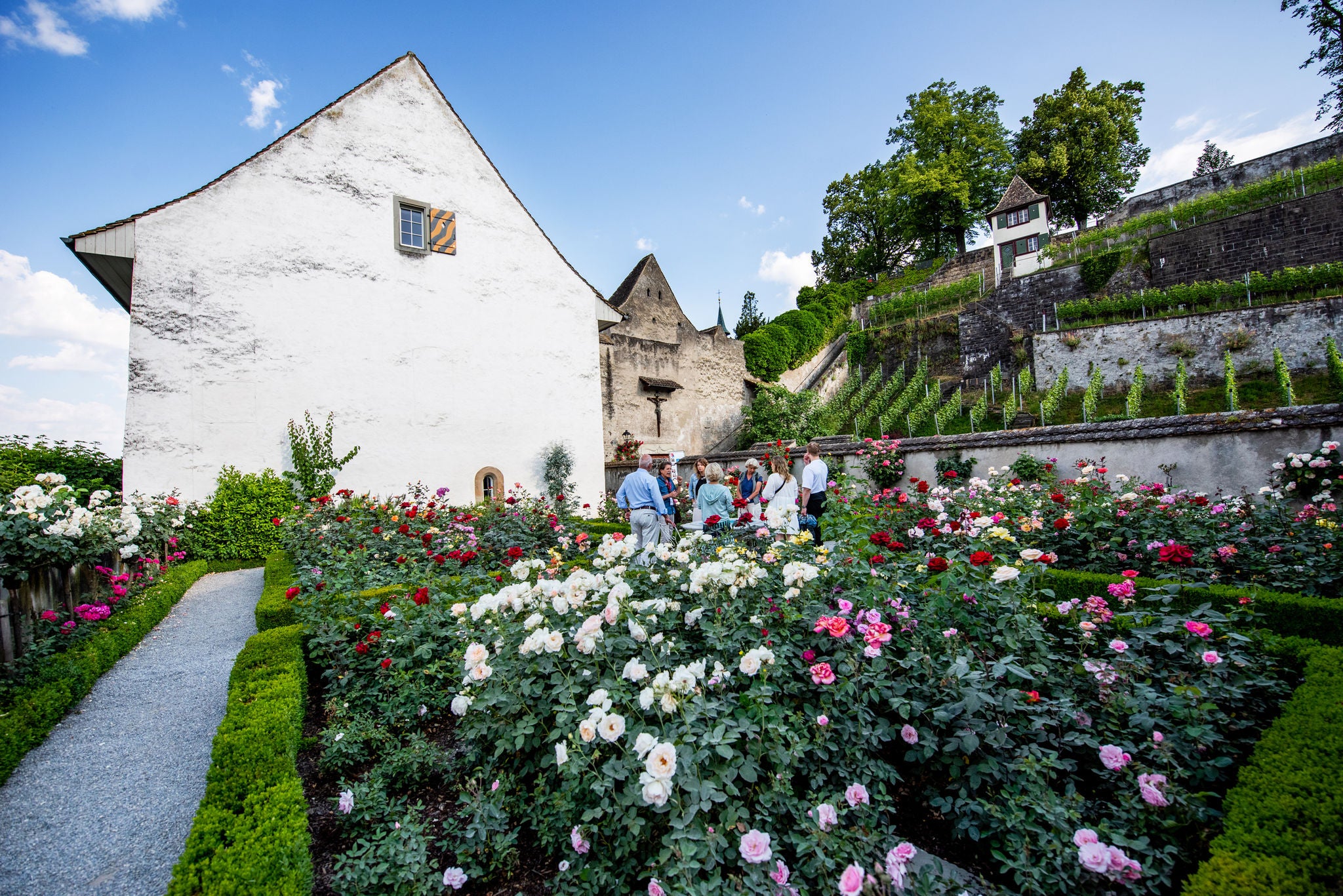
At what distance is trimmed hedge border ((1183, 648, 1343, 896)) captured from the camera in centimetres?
A: 169

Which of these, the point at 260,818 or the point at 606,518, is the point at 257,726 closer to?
the point at 260,818

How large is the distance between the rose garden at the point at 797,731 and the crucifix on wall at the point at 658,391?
1631 centimetres

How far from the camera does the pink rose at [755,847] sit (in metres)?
1.67

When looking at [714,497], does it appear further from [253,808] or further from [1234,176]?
[1234,176]

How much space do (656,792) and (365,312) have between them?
42.6 ft

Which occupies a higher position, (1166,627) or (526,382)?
(526,382)

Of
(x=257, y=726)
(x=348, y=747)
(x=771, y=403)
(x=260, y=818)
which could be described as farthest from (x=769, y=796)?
(x=771, y=403)

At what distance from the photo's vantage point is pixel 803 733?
2385mm

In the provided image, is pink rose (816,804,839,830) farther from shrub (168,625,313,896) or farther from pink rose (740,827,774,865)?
shrub (168,625,313,896)

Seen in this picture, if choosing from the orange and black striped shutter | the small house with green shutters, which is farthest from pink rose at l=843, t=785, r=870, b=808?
the small house with green shutters

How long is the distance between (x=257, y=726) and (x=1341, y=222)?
92.6ft

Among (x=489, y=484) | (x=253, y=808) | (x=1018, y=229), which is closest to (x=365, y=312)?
(x=489, y=484)

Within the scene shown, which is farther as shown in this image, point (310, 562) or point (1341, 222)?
point (1341, 222)

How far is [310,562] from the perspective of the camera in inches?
254
